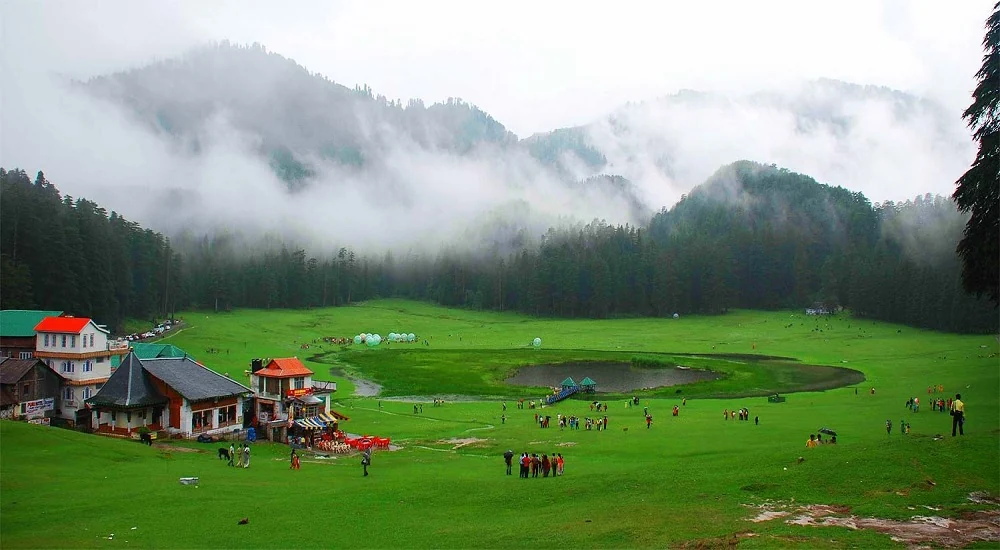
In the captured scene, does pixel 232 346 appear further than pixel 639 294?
No

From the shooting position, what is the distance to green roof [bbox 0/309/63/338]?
5672 centimetres

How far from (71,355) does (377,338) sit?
253 ft

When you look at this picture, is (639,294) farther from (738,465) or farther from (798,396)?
(738,465)

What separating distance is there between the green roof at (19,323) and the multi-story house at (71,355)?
22.9ft

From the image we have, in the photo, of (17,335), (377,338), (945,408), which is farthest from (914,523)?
(377,338)

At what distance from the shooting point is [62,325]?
169ft

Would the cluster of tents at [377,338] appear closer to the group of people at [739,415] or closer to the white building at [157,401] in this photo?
the white building at [157,401]

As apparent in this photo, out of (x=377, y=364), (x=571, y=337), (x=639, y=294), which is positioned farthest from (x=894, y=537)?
(x=639, y=294)

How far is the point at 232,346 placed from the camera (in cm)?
10506

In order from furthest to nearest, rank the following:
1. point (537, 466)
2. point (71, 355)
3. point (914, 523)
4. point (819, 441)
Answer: point (71, 355)
point (819, 441)
point (537, 466)
point (914, 523)

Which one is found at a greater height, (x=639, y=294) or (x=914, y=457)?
(x=639, y=294)

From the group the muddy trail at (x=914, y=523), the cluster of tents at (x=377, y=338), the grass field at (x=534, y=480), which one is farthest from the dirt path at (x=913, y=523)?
the cluster of tents at (x=377, y=338)

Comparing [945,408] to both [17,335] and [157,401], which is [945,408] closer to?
[157,401]

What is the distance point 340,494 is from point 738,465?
56.4 feet
